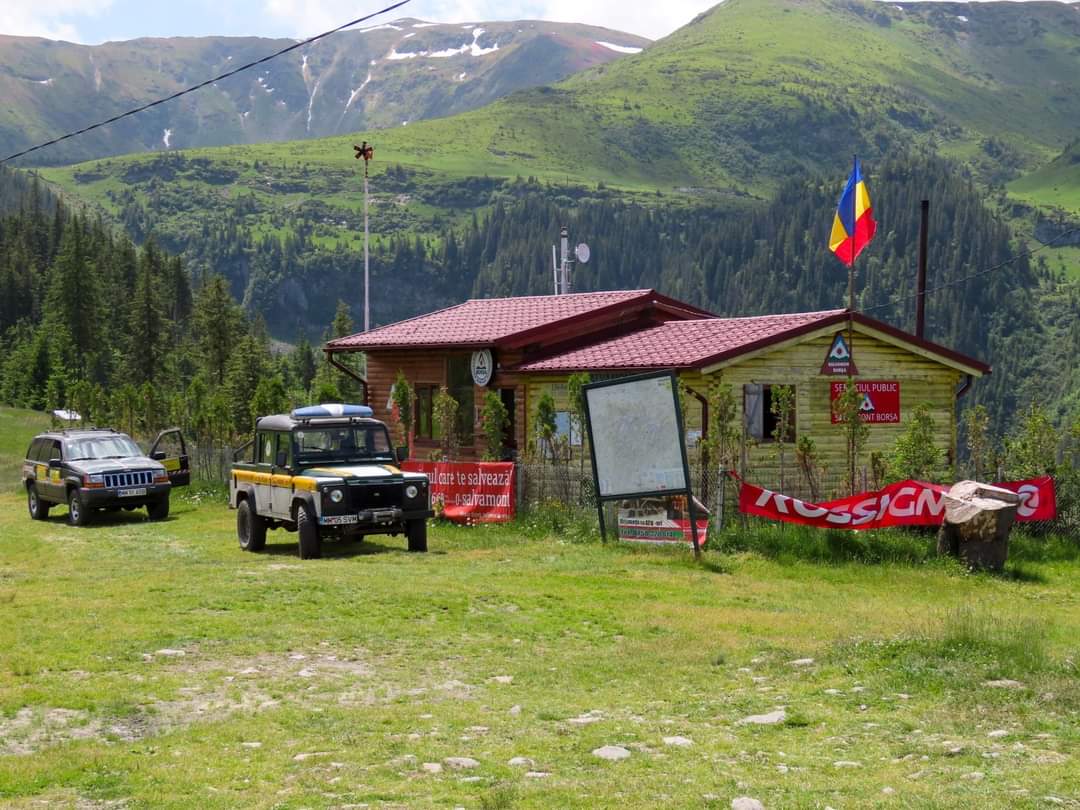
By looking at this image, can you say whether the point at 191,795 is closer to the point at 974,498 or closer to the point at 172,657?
the point at 172,657

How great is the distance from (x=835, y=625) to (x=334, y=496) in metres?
8.53

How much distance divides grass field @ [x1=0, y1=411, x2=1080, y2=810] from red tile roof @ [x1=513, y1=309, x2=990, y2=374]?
34.0 feet

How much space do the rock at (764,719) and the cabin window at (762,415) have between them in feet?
64.2

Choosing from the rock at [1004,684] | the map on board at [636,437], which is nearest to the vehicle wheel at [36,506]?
the map on board at [636,437]

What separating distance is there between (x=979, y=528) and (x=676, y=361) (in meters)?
10.2

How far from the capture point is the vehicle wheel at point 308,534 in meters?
20.3

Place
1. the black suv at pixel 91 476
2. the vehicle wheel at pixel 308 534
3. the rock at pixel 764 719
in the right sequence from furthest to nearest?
the black suv at pixel 91 476, the vehicle wheel at pixel 308 534, the rock at pixel 764 719

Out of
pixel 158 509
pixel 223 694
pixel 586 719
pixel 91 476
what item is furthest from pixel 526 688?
pixel 158 509

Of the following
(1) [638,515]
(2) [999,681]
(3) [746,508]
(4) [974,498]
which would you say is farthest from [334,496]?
(2) [999,681]

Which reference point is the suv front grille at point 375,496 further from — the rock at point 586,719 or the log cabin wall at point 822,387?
the rock at point 586,719

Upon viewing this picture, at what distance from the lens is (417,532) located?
69.7ft

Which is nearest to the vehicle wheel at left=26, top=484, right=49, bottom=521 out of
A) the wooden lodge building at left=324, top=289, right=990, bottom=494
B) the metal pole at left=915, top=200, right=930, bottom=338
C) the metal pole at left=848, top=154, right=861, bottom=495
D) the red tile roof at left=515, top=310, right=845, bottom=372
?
the wooden lodge building at left=324, top=289, right=990, bottom=494

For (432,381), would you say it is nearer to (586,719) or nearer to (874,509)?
(874,509)

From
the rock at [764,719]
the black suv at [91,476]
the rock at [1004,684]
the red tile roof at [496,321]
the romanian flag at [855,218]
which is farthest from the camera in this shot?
the red tile roof at [496,321]
